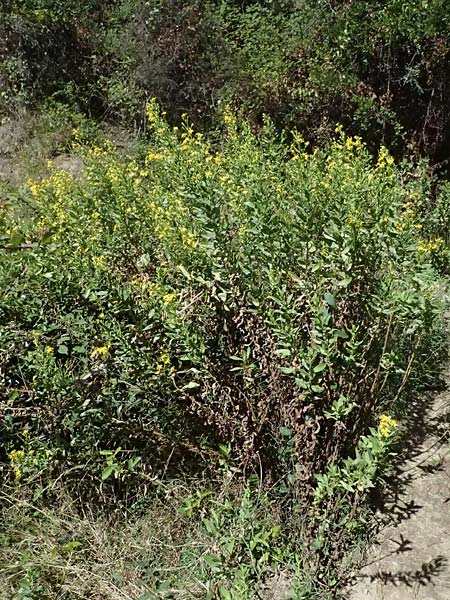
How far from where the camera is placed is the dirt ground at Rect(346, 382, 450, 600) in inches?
93.9

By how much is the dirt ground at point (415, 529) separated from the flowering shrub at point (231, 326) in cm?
27

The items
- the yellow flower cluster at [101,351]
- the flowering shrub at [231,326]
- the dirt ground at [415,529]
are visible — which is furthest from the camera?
the yellow flower cluster at [101,351]

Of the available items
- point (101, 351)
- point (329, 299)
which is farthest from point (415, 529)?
point (101, 351)

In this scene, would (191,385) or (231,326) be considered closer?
(191,385)

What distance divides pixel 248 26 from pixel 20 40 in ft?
9.06

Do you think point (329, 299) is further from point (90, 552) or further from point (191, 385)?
point (90, 552)

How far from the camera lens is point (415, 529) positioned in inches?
101

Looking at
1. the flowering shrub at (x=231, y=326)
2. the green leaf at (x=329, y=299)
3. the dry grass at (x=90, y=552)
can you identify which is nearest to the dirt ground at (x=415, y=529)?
the flowering shrub at (x=231, y=326)

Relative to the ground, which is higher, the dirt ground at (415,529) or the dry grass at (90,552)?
the dirt ground at (415,529)

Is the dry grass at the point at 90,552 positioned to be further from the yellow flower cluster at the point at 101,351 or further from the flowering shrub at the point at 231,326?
the yellow flower cluster at the point at 101,351

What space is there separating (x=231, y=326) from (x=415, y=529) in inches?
43.3

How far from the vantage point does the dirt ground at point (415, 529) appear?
2385mm

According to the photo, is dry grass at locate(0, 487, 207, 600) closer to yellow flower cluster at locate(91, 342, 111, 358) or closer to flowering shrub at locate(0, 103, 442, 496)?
flowering shrub at locate(0, 103, 442, 496)

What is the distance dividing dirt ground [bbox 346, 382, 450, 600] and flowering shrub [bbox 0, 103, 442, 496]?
0.88 ft
